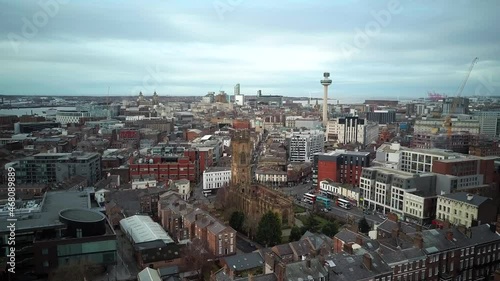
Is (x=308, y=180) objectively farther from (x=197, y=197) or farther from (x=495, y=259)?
(x=495, y=259)

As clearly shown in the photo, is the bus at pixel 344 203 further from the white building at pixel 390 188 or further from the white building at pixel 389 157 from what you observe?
the white building at pixel 389 157

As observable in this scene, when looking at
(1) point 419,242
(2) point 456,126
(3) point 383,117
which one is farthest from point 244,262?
(3) point 383,117

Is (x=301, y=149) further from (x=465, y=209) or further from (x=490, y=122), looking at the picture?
(x=490, y=122)

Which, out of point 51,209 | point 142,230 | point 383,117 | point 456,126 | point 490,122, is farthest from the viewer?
point 383,117

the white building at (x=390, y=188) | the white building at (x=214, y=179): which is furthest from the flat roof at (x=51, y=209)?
the white building at (x=390, y=188)

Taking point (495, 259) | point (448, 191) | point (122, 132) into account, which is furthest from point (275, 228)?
point (122, 132)

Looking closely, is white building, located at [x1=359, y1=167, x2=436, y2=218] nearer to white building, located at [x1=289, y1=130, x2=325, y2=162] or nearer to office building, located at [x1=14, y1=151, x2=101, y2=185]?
white building, located at [x1=289, y1=130, x2=325, y2=162]
